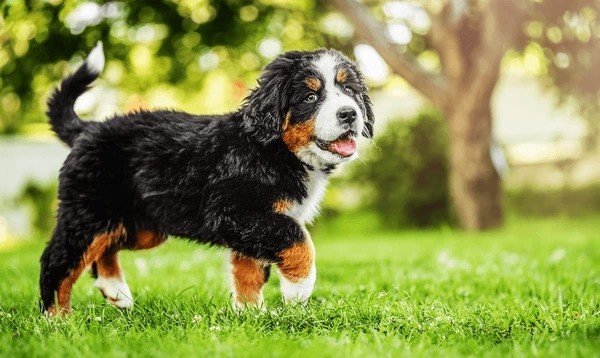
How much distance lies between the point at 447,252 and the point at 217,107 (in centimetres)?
1123

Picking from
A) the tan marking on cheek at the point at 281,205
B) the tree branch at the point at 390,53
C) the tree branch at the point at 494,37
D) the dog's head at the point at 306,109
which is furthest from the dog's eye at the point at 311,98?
the tree branch at the point at 494,37

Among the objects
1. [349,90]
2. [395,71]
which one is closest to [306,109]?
[349,90]

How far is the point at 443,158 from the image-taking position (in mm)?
13758

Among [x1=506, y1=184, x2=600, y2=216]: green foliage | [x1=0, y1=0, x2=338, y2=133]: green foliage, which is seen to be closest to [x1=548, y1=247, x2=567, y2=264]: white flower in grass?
[x1=0, y1=0, x2=338, y2=133]: green foliage

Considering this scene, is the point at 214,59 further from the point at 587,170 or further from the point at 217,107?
the point at 587,170

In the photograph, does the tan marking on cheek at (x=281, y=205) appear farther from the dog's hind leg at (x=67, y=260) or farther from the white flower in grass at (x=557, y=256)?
the white flower in grass at (x=557, y=256)

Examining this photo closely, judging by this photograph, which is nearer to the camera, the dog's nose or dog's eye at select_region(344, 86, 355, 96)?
the dog's nose

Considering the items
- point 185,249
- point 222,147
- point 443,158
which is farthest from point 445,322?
point 443,158

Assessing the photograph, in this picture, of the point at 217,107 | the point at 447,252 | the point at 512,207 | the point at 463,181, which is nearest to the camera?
the point at 447,252

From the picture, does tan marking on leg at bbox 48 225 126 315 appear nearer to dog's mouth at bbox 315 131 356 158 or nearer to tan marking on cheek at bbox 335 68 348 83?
dog's mouth at bbox 315 131 356 158

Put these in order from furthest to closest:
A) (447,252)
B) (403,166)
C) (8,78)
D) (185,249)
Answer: (403,166), (185,249), (8,78), (447,252)

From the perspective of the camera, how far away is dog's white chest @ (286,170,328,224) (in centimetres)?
369

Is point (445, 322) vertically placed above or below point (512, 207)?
above

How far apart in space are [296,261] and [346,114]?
79cm
